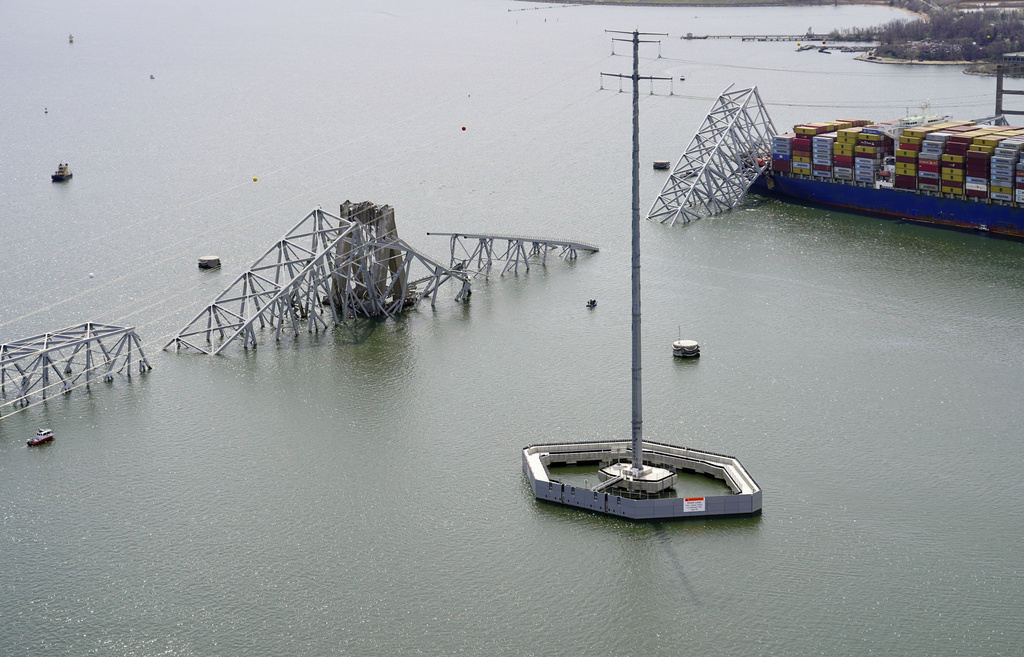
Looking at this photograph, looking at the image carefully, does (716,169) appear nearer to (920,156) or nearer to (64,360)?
(920,156)

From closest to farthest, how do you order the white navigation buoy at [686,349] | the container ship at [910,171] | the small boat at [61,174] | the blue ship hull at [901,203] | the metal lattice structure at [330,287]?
the white navigation buoy at [686,349] → the metal lattice structure at [330,287] → the container ship at [910,171] → the blue ship hull at [901,203] → the small boat at [61,174]

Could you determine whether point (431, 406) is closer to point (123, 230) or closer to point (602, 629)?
point (602, 629)

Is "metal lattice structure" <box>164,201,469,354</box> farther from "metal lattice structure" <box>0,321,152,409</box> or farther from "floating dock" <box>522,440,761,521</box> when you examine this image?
"floating dock" <box>522,440,761,521</box>

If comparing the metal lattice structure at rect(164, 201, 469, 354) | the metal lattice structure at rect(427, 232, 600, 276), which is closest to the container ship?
the metal lattice structure at rect(427, 232, 600, 276)

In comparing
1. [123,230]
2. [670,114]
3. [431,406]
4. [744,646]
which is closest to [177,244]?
[123,230]

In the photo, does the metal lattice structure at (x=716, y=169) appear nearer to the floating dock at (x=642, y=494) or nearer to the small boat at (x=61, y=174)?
the floating dock at (x=642, y=494)

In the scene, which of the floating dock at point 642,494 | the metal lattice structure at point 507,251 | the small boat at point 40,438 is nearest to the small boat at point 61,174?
the metal lattice structure at point 507,251
